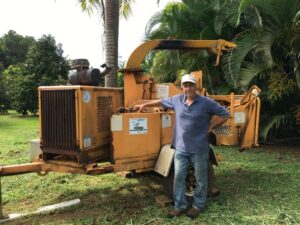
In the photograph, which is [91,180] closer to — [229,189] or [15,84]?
[229,189]

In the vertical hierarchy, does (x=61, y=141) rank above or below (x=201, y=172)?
above

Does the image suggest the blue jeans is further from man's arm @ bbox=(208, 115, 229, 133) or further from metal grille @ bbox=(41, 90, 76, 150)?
metal grille @ bbox=(41, 90, 76, 150)

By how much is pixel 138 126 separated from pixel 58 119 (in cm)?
104

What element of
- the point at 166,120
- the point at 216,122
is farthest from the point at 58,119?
the point at 216,122

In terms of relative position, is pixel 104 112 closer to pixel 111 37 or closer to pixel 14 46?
pixel 111 37

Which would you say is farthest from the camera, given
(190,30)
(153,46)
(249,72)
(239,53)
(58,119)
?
(190,30)

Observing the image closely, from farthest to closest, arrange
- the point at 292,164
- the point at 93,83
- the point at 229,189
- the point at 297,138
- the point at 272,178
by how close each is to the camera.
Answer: the point at 297,138 → the point at 292,164 → the point at 272,178 → the point at 229,189 → the point at 93,83

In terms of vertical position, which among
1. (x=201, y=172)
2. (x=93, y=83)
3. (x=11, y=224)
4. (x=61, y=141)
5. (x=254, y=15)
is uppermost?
(x=254, y=15)

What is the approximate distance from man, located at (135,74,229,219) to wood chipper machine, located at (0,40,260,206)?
30 cm

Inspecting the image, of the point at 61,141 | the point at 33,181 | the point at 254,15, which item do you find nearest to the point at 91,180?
the point at 33,181

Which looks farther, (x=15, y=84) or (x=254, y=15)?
(x=15, y=84)

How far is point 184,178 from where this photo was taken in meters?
4.80

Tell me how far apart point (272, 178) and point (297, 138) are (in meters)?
4.58

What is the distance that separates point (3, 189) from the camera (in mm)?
6180
